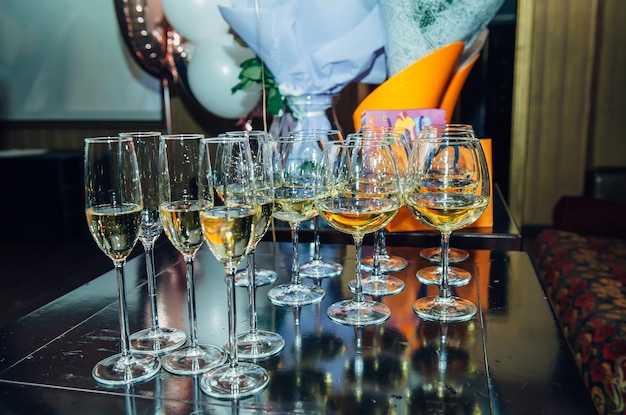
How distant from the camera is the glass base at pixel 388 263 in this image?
3.72ft

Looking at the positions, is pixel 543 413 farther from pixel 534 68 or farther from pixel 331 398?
pixel 534 68

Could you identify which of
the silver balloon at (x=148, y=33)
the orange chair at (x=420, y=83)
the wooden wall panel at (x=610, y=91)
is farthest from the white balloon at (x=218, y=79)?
the wooden wall panel at (x=610, y=91)

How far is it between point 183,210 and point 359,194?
0.30 m

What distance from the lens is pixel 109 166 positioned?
74cm

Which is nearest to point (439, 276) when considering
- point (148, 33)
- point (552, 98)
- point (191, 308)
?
point (191, 308)

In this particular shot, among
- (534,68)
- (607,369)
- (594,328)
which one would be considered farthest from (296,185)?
(534,68)

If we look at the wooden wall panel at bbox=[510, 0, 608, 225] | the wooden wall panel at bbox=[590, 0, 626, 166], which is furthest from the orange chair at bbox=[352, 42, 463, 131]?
the wooden wall panel at bbox=[590, 0, 626, 166]

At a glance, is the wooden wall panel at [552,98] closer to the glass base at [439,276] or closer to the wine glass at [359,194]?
the glass base at [439,276]

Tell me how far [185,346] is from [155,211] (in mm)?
190

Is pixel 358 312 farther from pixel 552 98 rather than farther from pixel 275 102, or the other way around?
pixel 552 98

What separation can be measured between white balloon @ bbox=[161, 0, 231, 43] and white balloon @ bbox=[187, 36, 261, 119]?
49mm

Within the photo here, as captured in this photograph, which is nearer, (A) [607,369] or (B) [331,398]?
(B) [331,398]

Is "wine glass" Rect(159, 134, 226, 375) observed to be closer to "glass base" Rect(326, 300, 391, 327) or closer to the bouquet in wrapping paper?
"glass base" Rect(326, 300, 391, 327)

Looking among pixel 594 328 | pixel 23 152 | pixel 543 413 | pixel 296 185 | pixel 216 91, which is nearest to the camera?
pixel 543 413
